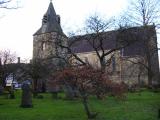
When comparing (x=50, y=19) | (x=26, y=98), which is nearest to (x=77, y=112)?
(x=26, y=98)

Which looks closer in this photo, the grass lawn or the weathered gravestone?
the grass lawn

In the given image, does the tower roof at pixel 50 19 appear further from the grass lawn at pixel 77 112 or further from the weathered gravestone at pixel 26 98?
the grass lawn at pixel 77 112

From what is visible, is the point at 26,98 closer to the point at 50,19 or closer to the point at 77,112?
the point at 77,112

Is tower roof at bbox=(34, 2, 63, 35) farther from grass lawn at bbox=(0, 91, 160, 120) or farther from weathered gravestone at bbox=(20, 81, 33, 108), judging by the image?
grass lawn at bbox=(0, 91, 160, 120)

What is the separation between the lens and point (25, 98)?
23.0m

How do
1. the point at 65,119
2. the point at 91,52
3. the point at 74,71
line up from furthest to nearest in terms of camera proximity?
1. the point at 91,52
2. the point at 74,71
3. the point at 65,119

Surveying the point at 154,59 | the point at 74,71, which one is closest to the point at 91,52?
the point at 154,59

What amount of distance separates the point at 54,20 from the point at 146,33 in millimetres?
33755

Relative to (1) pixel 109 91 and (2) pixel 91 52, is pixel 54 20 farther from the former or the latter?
(1) pixel 109 91

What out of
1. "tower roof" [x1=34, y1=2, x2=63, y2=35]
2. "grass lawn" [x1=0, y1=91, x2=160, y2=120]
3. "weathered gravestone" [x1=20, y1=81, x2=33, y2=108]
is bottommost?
"grass lawn" [x1=0, y1=91, x2=160, y2=120]

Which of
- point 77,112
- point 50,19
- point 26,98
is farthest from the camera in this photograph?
point 50,19

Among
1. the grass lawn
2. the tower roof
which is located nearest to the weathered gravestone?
the grass lawn

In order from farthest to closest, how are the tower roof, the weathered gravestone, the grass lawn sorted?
the tower roof, the weathered gravestone, the grass lawn

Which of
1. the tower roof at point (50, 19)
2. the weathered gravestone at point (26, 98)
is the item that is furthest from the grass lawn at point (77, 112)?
the tower roof at point (50, 19)
